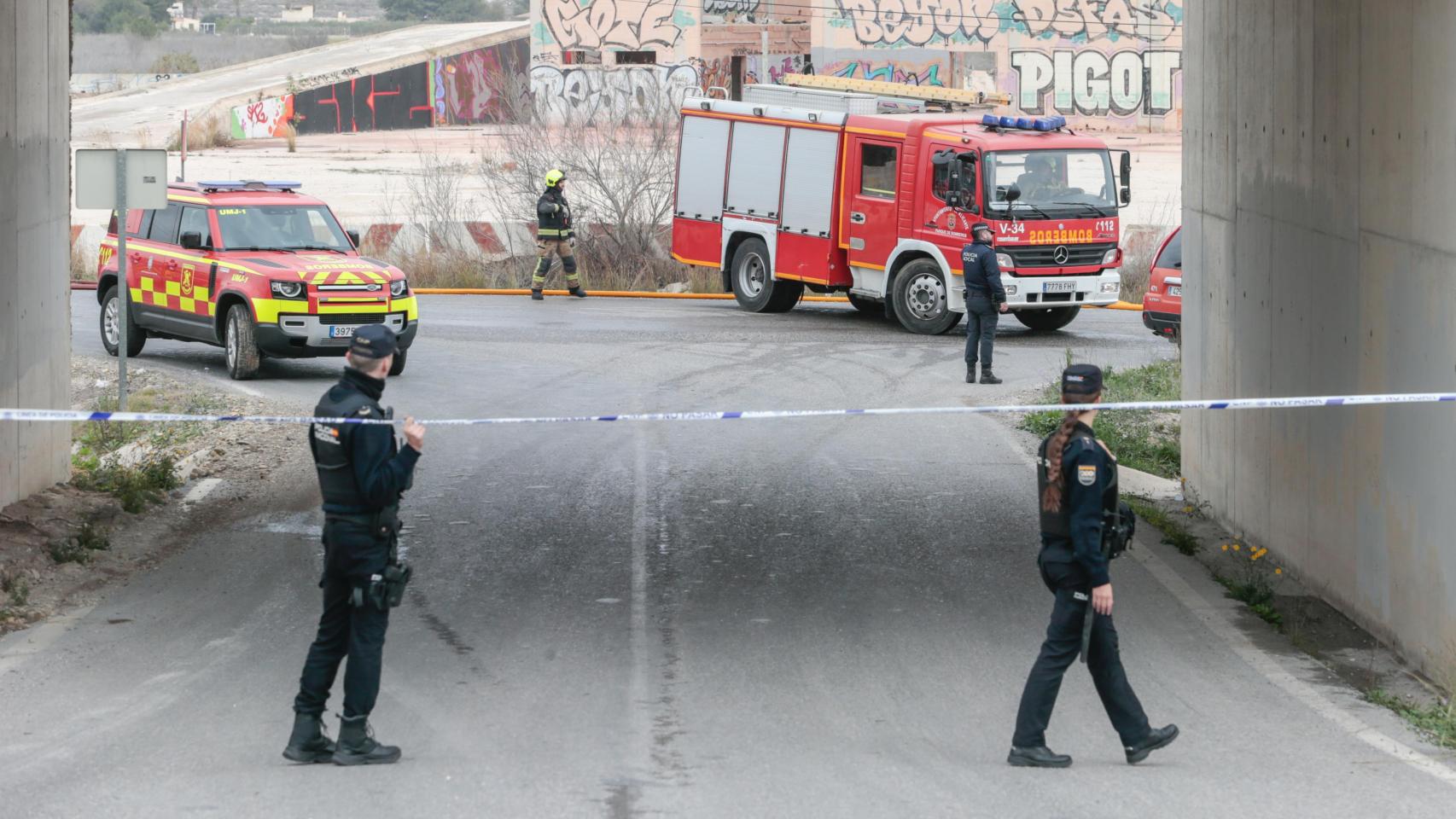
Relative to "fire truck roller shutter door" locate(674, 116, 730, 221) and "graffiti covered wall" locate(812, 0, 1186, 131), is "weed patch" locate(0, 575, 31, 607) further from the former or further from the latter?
"graffiti covered wall" locate(812, 0, 1186, 131)

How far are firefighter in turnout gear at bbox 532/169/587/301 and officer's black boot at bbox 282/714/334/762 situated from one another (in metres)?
18.9

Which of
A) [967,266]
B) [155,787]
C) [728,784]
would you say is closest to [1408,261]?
[728,784]

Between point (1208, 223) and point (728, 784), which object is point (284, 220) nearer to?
point (1208, 223)

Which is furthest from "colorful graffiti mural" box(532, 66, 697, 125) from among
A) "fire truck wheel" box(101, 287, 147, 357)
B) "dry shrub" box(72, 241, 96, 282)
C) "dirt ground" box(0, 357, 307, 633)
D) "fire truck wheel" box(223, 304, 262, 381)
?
"dirt ground" box(0, 357, 307, 633)

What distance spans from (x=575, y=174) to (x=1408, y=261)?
74.2 ft

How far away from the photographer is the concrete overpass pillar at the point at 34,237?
11.2 m

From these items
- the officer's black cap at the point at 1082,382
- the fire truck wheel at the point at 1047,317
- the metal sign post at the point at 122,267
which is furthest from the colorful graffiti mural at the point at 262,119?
the officer's black cap at the point at 1082,382

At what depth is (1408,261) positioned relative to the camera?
8.37 meters

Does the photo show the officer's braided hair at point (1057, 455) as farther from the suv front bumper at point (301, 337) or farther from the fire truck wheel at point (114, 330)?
the fire truck wheel at point (114, 330)

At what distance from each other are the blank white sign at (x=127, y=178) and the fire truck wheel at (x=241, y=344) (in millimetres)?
2212

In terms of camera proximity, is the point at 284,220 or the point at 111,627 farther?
the point at 284,220

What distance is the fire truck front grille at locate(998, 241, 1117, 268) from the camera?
2178cm

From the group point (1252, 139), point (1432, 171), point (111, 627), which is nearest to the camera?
point (1432, 171)

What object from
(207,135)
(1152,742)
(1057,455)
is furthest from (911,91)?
(207,135)
